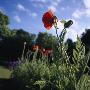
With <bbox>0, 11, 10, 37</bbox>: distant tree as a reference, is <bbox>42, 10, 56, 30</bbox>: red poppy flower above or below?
below

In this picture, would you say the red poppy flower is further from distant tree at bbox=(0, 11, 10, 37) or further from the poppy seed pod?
distant tree at bbox=(0, 11, 10, 37)

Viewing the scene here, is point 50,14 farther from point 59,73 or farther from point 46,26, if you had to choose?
point 59,73

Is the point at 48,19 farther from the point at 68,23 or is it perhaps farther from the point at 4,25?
the point at 4,25

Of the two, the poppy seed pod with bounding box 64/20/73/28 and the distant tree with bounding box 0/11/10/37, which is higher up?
the distant tree with bounding box 0/11/10/37

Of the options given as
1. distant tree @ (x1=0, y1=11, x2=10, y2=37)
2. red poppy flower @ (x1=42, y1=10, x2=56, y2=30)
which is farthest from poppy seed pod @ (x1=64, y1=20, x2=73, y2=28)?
distant tree @ (x1=0, y1=11, x2=10, y2=37)

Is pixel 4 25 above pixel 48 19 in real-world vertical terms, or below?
above

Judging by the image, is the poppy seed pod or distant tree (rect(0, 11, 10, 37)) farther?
distant tree (rect(0, 11, 10, 37))

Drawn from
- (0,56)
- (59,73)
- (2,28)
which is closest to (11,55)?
(0,56)

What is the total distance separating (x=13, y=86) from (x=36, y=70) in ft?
5.95

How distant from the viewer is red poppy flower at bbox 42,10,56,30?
4.35 m

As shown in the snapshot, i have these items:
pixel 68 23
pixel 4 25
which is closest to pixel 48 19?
pixel 68 23

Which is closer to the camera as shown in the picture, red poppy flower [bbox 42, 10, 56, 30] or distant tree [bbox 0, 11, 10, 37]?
red poppy flower [bbox 42, 10, 56, 30]

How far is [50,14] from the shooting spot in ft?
14.6

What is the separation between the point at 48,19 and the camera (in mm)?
4387
